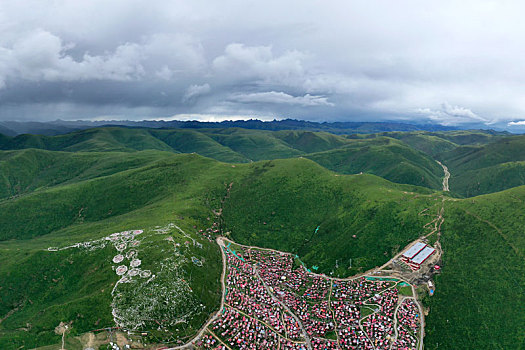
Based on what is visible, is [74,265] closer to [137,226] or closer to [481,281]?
[137,226]

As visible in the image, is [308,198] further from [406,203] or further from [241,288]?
[241,288]

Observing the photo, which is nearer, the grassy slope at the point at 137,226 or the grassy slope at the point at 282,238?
the grassy slope at the point at 282,238

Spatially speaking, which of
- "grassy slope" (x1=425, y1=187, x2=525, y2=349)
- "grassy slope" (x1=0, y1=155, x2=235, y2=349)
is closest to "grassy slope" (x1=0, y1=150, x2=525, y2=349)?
"grassy slope" (x1=425, y1=187, x2=525, y2=349)

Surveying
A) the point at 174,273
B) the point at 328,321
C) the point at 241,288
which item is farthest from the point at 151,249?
the point at 328,321

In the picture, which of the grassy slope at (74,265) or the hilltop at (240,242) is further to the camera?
the hilltop at (240,242)

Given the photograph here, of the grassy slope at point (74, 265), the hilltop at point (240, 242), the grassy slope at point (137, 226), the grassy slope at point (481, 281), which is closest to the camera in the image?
the grassy slope at point (481, 281)

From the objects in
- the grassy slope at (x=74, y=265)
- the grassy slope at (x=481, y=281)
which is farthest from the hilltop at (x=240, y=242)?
the grassy slope at (x=74, y=265)

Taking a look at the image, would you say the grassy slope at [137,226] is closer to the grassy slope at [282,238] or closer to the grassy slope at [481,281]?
the grassy slope at [282,238]

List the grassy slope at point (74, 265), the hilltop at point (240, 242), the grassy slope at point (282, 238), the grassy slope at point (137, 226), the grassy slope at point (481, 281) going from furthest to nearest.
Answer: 1. the grassy slope at point (137, 226)
2. the grassy slope at point (282, 238)
3. the hilltop at point (240, 242)
4. the grassy slope at point (74, 265)
5. the grassy slope at point (481, 281)

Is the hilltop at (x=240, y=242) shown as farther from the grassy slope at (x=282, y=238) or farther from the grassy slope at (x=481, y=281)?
the grassy slope at (x=282, y=238)
